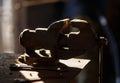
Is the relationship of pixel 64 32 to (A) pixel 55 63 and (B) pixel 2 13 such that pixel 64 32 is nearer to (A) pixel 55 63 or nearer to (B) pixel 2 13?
(A) pixel 55 63

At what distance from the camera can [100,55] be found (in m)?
1.26

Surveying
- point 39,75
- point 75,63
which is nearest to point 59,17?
point 75,63

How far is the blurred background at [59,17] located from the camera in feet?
9.87

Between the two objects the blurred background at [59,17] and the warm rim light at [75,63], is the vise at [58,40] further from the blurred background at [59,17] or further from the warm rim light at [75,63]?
the blurred background at [59,17]

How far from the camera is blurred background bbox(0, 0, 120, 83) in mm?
3008

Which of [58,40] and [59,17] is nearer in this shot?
[58,40]

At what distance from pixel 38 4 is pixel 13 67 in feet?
7.77

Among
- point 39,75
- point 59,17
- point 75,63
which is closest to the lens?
point 39,75

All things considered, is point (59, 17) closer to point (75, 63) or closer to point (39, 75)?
point (75, 63)

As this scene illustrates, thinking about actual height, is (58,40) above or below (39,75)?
above

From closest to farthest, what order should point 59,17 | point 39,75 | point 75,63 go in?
point 39,75, point 75,63, point 59,17

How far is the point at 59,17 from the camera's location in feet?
11.7

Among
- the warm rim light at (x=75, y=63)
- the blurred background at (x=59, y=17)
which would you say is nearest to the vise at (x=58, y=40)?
the warm rim light at (x=75, y=63)

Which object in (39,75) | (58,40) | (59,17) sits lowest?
(39,75)
